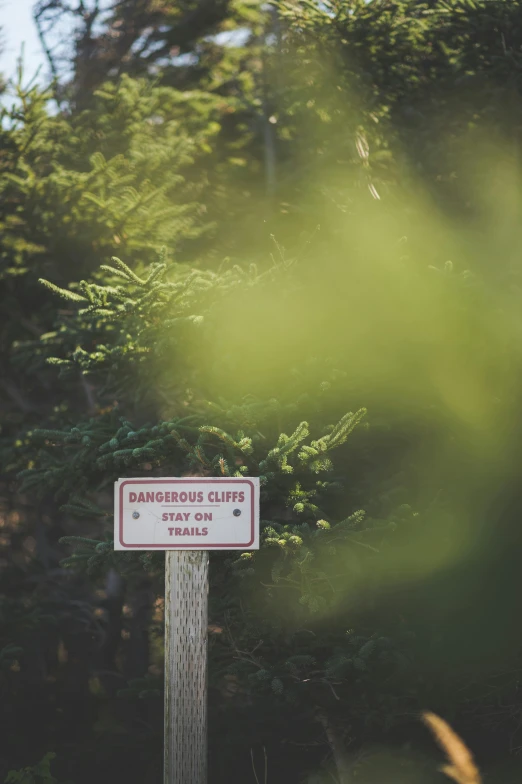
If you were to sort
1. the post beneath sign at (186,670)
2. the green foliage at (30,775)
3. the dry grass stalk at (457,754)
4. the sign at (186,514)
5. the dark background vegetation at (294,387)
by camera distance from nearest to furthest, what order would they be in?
the sign at (186,514) < the post beneath sign at (186,670) < the dry grass stalk at (457,754) < the dark background vegetation at (294,387) < the green foliage at (30,775)

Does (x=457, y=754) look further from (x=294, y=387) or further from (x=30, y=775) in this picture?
(x=30, y=775)

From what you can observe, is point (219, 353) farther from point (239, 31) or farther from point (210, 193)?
point (239, 31)

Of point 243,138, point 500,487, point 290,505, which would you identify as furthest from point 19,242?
point 500,487

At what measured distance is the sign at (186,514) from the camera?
4.04 metres

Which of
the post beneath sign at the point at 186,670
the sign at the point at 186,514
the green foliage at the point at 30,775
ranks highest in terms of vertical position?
the sign at the point at 186,514

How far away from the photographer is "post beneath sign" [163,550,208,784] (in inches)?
165

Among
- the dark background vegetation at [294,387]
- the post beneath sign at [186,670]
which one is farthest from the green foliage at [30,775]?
the post beneath sign at [186,670]

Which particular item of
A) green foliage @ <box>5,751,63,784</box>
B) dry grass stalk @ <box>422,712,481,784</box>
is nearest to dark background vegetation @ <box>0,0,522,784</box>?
green foliage @ <box>5,751,63,784</box>

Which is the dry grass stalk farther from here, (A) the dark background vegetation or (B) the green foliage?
(B) the green foliage

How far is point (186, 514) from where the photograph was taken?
407 centimetres

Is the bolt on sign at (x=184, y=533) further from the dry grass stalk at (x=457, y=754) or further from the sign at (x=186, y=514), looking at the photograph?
the dry grass stalk at (x=457, y=754)

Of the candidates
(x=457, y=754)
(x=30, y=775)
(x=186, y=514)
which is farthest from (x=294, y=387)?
(x=30, y=775)

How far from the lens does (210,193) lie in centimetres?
1004

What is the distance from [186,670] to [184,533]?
717 millimetres
